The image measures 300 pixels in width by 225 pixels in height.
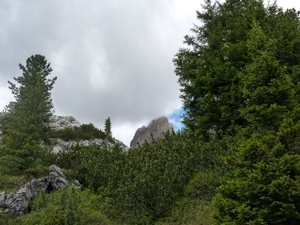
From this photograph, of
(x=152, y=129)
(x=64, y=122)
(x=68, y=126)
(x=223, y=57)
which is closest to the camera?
(x=223, y=57)

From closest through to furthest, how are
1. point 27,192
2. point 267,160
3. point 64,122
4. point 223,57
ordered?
point 267,160, point 27,192, point 223,57, point 64,122

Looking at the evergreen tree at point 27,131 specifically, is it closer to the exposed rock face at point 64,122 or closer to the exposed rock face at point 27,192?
the exposed rock face at point 27,192

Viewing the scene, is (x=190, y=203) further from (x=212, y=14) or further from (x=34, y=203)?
(x=212, y=14)

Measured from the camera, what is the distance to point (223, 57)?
19672 mm

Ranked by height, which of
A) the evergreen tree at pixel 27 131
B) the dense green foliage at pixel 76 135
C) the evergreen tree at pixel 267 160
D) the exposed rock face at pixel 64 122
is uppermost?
the exposed rock face at pixel 64 122

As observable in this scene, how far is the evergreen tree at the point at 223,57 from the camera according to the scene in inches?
687

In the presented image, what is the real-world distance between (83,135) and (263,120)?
3603 centimetres

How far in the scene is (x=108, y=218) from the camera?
41.8 feet

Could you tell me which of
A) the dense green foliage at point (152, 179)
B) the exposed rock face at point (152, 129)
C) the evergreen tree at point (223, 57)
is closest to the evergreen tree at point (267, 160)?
the dense green foliage at point (152, 179)

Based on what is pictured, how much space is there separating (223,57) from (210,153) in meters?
8.30

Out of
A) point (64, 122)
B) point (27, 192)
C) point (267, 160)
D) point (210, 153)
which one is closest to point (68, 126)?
point (64, 122)

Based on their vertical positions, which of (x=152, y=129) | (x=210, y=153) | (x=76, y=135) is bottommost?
(x=210, y=153)

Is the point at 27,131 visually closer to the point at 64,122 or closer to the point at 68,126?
the point at 68,126

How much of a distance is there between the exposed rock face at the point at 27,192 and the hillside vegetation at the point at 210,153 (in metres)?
0.62
